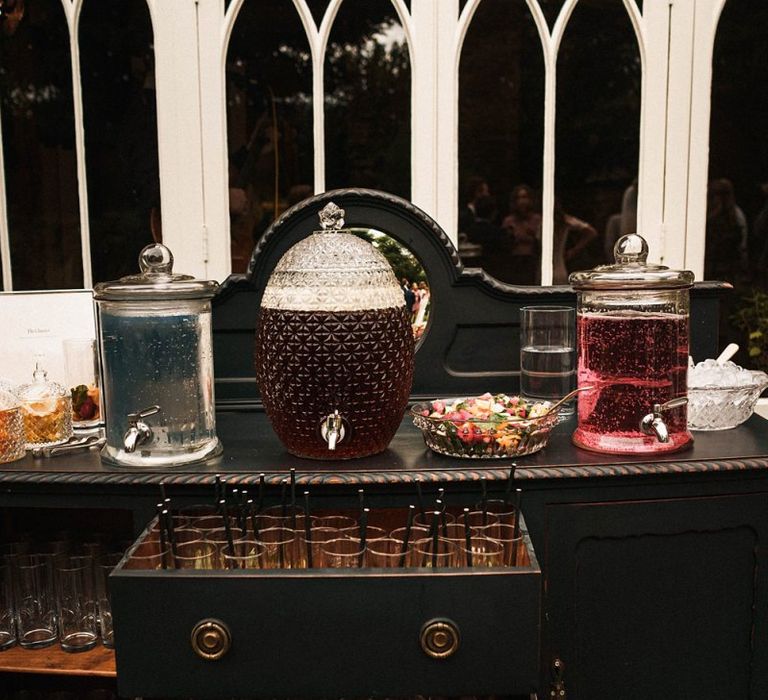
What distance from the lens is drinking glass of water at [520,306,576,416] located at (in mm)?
1427

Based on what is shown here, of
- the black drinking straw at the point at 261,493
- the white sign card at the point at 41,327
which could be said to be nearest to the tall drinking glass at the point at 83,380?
the white sign card at the point at 41,327

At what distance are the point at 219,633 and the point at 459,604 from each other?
0.28 metres

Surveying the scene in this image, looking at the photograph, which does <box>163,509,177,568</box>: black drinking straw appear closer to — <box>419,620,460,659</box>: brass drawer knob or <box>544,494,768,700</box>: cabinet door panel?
<box>419,620,460,659</box>: brass drawer knob

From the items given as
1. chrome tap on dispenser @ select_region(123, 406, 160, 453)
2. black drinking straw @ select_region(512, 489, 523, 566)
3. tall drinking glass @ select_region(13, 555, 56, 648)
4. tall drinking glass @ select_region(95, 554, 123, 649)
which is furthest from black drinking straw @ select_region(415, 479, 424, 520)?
tall drinking glass @ select_region(13, 555, 56, 648)

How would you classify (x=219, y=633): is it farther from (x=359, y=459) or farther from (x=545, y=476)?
(x=545, y=476)

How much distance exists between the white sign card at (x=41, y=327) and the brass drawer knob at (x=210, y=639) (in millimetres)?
647

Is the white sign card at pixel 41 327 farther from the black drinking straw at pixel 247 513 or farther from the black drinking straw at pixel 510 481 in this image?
the black drinking straw at pixel 510 481

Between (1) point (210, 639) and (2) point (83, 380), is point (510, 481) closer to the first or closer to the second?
(1) point (210, 639)

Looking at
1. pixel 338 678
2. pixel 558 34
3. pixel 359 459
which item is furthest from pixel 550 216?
pixel 338 678

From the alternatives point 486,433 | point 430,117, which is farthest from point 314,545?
point 430,117

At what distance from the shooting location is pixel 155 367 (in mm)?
1182

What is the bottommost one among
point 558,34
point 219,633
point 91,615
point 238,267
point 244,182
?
point 91,615

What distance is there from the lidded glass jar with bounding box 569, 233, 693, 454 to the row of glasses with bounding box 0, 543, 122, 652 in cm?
81

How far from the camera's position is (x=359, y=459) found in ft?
3.90
